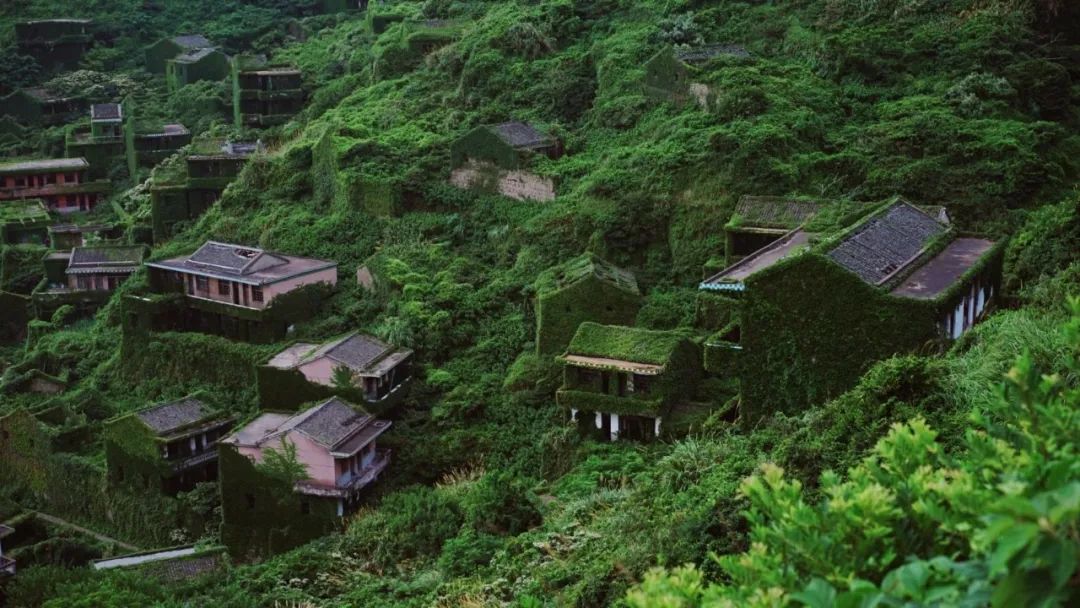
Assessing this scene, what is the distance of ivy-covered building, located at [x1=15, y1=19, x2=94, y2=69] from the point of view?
190ft

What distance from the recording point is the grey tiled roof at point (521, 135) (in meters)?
33.0

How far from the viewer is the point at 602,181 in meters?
29.4

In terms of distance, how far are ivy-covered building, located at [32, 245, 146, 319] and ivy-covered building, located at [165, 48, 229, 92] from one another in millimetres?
17179

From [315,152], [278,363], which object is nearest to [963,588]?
[278,363]

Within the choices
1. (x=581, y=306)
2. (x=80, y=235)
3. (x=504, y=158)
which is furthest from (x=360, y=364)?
(x=80, y=235)

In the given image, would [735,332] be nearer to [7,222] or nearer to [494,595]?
[494,595]

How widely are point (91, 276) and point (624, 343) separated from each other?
70.9ft

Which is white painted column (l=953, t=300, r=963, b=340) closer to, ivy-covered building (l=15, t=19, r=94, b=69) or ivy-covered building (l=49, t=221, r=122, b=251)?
ivy-covered building (l=49, t=221, r=122, b=251)

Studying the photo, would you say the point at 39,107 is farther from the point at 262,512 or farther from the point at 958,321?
the point at 958,321

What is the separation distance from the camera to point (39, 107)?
5412 centimetres

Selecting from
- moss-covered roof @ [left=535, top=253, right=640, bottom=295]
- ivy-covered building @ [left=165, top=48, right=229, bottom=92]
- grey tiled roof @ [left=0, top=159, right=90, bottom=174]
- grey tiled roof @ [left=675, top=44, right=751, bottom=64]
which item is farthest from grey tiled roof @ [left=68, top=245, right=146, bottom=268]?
grey tiled roof @ [left=675, top=44, right=751, bottom=64]

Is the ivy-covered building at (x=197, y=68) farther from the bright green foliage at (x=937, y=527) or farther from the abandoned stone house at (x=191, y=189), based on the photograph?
the bright green foliage at (x=937, y=527)

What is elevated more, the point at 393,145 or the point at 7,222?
the point at 393,145

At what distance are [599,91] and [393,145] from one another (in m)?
6.24
